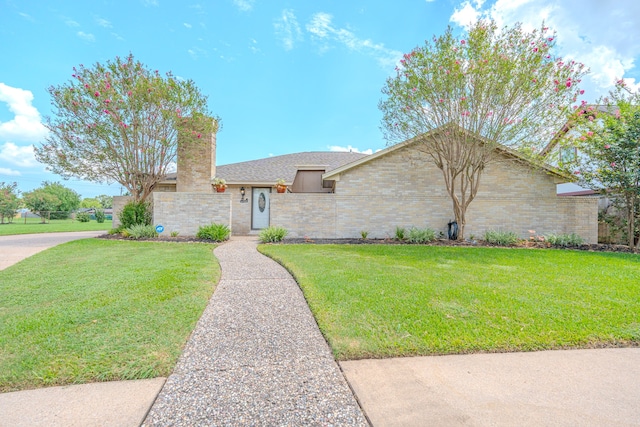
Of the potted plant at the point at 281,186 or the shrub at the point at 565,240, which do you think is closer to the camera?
the shrub at the point at 565,240

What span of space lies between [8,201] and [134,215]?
2731 centimetres

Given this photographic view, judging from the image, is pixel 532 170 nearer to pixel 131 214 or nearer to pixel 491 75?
pixel 491 75

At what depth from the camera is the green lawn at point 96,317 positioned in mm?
2449

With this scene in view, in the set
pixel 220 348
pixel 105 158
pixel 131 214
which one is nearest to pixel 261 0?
pixel 105 158

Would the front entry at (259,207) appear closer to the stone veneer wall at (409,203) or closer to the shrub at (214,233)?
the stone veneer wall at (409,203)

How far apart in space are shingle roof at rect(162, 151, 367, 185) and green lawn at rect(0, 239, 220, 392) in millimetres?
8041

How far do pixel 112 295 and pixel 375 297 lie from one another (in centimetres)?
408

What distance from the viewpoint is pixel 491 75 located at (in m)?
8.82

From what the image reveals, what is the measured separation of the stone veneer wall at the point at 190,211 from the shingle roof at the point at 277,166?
7.87ft

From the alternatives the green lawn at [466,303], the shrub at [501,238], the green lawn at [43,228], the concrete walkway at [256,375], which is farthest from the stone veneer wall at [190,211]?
the shrub at [501,238]

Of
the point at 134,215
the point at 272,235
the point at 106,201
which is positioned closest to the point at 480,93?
the point at 272,235

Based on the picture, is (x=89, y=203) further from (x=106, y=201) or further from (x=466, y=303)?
(x=466, y=303)

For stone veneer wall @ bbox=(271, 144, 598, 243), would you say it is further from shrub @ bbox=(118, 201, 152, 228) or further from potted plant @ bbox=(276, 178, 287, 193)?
shrub @ bbox=(118, 201, 152, 228)

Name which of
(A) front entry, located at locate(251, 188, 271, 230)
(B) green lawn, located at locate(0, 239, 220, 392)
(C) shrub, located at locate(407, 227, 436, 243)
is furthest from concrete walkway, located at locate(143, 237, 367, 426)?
(A) front entry, located at locate(251, 188, 271, 230)
